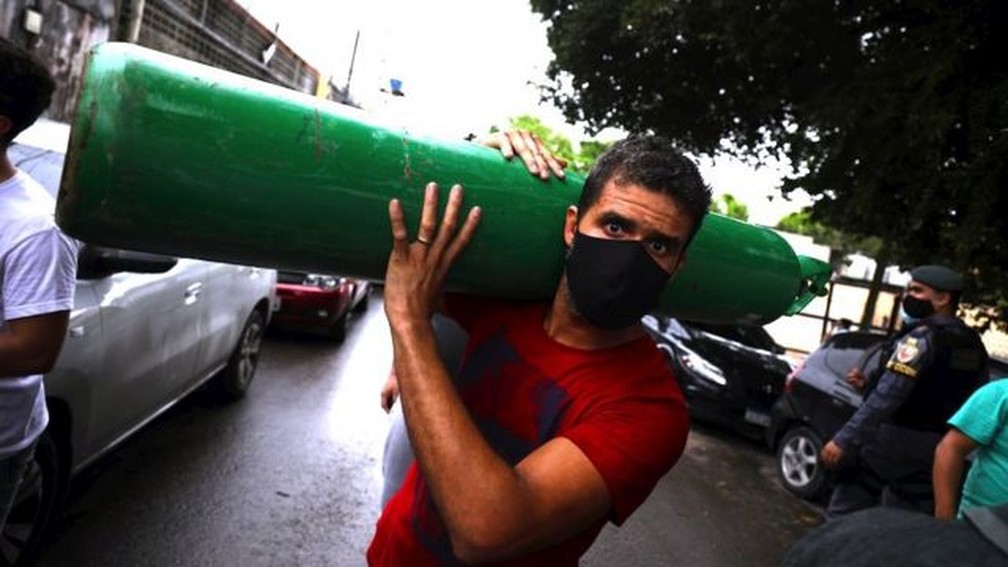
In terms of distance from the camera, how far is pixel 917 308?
3.96m

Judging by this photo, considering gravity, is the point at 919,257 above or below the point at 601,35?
below

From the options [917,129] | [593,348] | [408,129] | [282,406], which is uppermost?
[917,129]

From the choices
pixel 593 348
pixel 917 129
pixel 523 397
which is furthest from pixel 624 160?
pixel 917 129

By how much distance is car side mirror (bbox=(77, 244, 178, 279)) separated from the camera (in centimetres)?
285

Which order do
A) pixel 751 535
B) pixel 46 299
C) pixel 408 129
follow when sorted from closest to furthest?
pixel 408 129
pixel 46 299
pixel 751 535

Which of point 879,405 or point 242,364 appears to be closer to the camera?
point 879,405

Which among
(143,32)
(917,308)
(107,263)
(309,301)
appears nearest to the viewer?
(107,263)

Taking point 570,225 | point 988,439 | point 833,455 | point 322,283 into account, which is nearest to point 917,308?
point 833,455

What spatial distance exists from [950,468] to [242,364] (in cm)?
451

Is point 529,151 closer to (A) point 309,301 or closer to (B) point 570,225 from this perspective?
(B) point 570,225

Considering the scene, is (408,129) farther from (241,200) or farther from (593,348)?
(593,348)

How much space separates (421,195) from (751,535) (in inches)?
173

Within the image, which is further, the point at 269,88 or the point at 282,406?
the point at 282,406

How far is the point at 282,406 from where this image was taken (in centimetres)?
559
